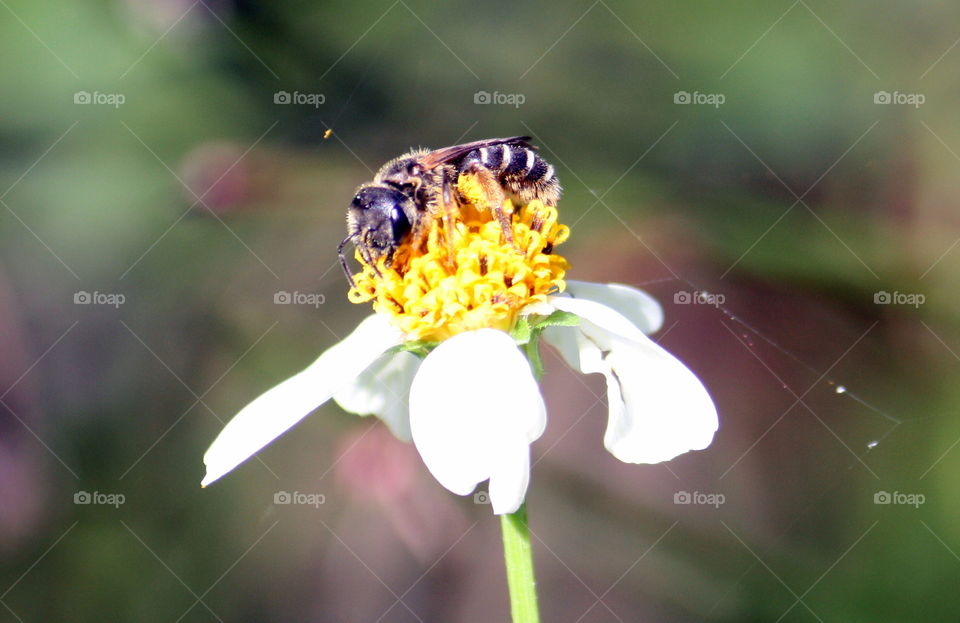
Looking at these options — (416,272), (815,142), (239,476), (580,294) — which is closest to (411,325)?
(416,272)

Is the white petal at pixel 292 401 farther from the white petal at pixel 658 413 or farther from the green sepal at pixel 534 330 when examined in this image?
the white petal at pixel 658 413

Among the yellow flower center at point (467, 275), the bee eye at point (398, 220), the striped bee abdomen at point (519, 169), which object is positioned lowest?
the yellow flower center at point (467, 275)

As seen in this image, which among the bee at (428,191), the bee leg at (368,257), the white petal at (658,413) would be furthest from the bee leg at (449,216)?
the white petal at (658,413)

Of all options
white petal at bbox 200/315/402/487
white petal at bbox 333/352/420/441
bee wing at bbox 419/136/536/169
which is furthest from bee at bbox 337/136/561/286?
white petal at bbox 333/352/420/441

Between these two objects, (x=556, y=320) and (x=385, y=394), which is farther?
(x=385, y=394)

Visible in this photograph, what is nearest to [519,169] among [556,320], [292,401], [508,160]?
[508,160]

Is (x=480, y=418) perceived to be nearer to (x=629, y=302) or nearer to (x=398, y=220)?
(x=398, y=220)

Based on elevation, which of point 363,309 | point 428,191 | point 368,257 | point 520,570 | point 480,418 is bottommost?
point 520,570

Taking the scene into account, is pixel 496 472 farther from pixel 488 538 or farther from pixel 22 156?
pixel 22 156
